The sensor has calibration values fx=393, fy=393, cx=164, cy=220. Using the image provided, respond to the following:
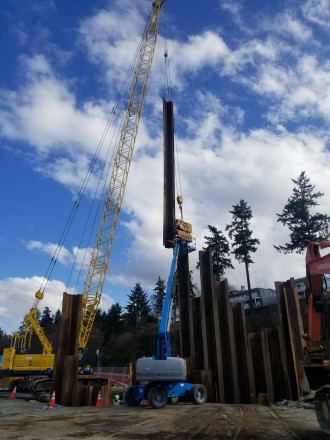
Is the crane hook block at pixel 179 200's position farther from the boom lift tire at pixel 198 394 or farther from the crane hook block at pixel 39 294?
the crane hook block at pixel 39 294

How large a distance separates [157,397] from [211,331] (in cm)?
486

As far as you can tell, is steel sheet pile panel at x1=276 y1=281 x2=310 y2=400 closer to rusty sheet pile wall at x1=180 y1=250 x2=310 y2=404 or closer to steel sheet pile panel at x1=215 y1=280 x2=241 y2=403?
rusty sheet pile wall at x1=180 y1=250 x2=310 y2=404

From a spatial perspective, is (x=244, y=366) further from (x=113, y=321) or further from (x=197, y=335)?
(x=113, y=321)

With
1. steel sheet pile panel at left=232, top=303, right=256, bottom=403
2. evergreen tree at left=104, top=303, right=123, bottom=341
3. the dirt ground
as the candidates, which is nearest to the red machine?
the dirt ground

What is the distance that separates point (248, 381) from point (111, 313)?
185ft

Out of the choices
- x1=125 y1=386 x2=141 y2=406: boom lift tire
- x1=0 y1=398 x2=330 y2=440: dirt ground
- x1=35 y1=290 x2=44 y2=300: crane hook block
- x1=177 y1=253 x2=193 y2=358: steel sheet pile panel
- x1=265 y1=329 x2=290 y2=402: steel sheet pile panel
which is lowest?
x1=0 y1=398 x2=330 y2=440: dirt ground

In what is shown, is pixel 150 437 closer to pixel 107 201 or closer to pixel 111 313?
pixel 107 201

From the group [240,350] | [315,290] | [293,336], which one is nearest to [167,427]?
[315,290]

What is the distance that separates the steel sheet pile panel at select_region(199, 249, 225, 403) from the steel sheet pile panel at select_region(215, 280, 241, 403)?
1.21 feet

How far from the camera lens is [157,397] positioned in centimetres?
1503

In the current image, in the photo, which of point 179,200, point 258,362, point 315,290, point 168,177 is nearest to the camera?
point 315,290

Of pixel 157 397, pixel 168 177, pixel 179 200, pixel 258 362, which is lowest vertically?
pixel 157 397

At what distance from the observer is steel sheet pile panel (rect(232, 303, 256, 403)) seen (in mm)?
17656

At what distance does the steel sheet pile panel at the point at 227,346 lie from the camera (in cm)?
1777
